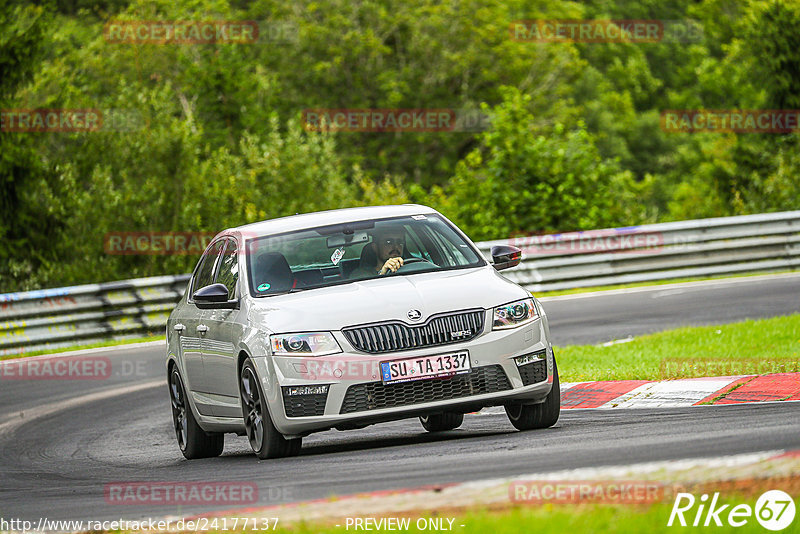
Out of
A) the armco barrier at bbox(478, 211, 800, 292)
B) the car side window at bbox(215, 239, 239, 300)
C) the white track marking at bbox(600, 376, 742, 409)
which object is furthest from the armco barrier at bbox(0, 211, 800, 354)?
the car side window at bbox(215, 239, 239, 300)

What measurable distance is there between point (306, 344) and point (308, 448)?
166 cm

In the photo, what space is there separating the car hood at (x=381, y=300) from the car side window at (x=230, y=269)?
63cm

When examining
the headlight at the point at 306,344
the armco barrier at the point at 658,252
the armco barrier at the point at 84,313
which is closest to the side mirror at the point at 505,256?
the headlight at the point at 306,344

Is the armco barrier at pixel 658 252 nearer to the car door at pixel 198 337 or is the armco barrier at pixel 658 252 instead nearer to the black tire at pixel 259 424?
the car door at pixel 198 337

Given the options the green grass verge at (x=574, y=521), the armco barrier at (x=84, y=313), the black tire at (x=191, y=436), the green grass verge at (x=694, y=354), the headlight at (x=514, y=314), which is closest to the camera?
the green grass verge at (x=574, y=521)

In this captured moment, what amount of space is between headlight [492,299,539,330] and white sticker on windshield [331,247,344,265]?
1.46m

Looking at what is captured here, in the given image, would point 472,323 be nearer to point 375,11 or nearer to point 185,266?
point 185,266

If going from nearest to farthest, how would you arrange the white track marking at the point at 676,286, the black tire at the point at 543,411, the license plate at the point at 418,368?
the license plate at the point at 418,368
the black tire at the point at 543,411
the white track marking at the point at 676,286

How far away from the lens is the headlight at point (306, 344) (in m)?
8.75

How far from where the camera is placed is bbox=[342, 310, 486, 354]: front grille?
874cm

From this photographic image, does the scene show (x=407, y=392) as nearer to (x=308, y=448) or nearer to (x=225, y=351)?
(x=225, y=351)

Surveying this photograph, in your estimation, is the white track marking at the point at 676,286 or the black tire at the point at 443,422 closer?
the black tire at the point at 443,422

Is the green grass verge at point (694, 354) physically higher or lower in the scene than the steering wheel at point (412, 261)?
lower

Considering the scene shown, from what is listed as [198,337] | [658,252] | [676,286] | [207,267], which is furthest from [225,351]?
[658,252]
